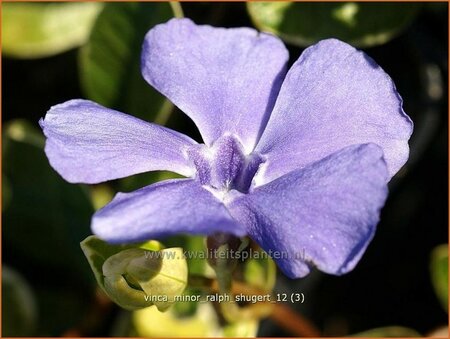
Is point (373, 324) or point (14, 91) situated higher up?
point (14, 91)

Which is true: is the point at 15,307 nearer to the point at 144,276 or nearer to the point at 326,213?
the point at 144,276

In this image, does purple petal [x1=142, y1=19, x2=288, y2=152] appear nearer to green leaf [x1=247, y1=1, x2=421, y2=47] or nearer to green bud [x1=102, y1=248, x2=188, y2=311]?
green bud [x1=102, y1=248, x2=188, y2=311]

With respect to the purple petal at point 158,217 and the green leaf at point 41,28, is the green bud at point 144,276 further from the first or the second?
the green leaf at point 41,28

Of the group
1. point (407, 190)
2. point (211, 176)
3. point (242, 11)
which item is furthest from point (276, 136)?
point (407, 190)

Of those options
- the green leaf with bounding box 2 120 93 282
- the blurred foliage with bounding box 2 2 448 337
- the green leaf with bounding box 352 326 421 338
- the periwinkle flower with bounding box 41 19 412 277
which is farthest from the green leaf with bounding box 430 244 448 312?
the green leaf with bounding box 2 120 93 282

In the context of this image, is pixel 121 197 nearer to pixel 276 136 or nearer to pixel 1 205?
pixel 276 136

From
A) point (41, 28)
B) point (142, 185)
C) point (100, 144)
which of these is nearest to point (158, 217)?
point (100, 144)
